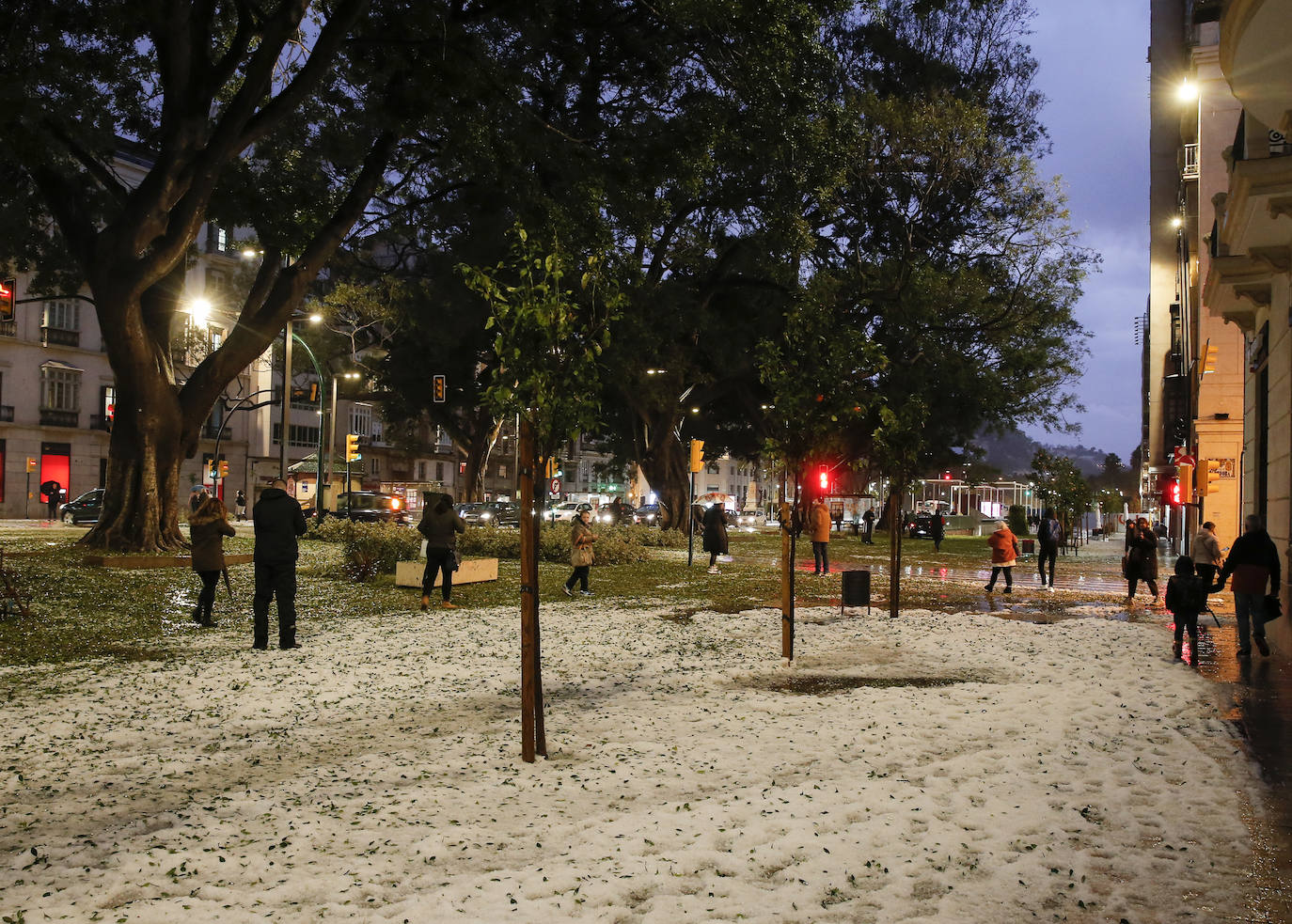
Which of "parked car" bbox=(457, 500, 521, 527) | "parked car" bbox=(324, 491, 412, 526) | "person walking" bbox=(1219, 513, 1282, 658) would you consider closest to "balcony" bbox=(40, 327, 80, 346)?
"parked car" bbox=(324, 491, 412, 526)

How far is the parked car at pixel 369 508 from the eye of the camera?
43.9 meters

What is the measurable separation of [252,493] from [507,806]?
211ft

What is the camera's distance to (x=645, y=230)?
24.9m

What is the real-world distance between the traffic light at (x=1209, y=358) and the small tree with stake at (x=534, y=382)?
2763 centimetres

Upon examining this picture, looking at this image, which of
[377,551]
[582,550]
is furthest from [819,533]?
[377,551]

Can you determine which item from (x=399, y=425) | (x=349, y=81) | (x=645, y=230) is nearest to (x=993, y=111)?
(x=645, y=230)

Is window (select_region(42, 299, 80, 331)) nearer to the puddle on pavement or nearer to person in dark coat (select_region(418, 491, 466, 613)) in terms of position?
person in dark coat (select_region(418, 491, 466, 613))

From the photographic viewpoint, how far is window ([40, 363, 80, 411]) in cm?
5531

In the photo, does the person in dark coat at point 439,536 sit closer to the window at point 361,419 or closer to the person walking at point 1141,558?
the person walking at point 1141,558

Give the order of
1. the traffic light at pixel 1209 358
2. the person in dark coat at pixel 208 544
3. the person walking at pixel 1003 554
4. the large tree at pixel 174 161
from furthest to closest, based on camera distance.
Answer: the traffic light at pixel 1209 358
the person walking at pixel 1003 554
the large tree at pixel 174 161
the person in dark coat at pixel 208 544

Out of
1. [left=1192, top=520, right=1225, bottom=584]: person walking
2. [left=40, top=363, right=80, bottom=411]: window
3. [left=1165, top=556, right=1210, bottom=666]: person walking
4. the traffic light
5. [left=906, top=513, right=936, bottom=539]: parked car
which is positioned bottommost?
[left=906, top=513, right=936, bottom=539]: parked car

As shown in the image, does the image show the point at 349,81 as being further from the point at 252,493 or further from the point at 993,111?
the point at 252,493

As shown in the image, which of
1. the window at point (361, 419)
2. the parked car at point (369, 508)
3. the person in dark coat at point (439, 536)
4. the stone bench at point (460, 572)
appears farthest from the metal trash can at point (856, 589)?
the window at point (361, 419)

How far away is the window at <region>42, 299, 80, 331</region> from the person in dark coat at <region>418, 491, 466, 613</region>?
159ft
